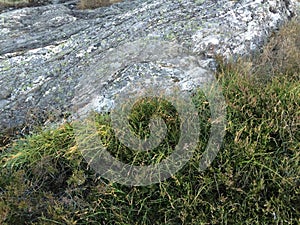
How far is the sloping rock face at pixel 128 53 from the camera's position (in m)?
4.55

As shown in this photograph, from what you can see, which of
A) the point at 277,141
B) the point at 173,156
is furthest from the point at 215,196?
the point at 277,141

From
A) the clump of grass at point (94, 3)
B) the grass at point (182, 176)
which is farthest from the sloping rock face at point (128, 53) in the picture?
the clump of grass at point (94, 3)

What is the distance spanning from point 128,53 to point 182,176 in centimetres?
199

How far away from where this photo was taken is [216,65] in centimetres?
466

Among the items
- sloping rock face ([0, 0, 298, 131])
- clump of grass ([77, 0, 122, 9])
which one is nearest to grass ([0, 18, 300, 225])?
sloping rock face ([0, 0, 298, 131])

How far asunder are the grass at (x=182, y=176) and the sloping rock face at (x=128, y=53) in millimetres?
573

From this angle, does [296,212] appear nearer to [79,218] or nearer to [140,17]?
[79,218]

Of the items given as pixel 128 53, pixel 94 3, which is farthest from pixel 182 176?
pixel 94 3

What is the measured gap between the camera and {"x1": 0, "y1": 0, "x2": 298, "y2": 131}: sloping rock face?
455 centimetres

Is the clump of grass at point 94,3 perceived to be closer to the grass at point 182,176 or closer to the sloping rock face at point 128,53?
the sloping rock face at point 128,53

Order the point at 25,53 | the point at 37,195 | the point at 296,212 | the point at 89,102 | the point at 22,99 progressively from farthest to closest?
the point at 25,53, the point at 22,99, the point at 89,102, the point at 37,195, the point at 296,212

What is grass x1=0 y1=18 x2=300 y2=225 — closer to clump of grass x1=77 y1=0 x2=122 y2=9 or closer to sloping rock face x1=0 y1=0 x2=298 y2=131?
sloping rock face x1=0 y1=0 x2=298 y2=131

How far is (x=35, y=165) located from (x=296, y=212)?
7.96 ft

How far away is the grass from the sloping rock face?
57 centimetres
